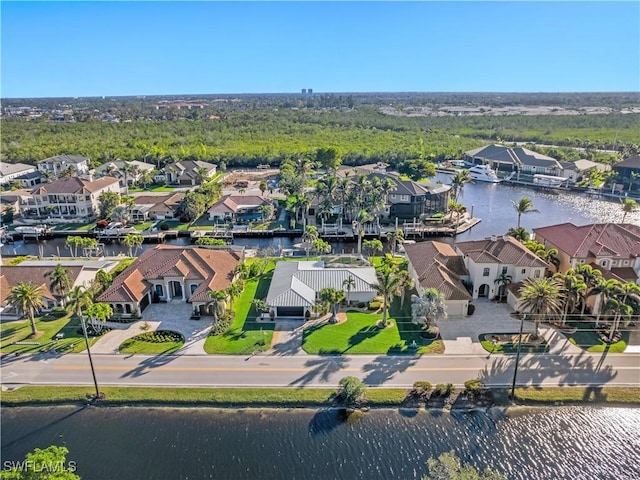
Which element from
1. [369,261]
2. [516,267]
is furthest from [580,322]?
[369,261]

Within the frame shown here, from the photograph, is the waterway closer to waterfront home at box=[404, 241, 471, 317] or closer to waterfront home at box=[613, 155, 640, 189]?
waterfront home at box=[613, 155, 640, 189]

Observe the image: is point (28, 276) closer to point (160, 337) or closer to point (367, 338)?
point (160, 337)

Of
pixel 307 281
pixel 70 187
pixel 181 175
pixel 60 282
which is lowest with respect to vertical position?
pixel 307 281

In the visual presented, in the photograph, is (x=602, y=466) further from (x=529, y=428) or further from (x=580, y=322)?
(x=580, y=322)

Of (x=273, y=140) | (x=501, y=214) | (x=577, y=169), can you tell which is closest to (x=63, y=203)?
(x=501, y=214)

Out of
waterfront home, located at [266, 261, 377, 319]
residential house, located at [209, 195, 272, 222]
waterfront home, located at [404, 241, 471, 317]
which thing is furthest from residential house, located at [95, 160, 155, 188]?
waterfront home, located at [404, 241, 471, 317]

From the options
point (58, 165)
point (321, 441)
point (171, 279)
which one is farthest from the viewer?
point (58, 165)
